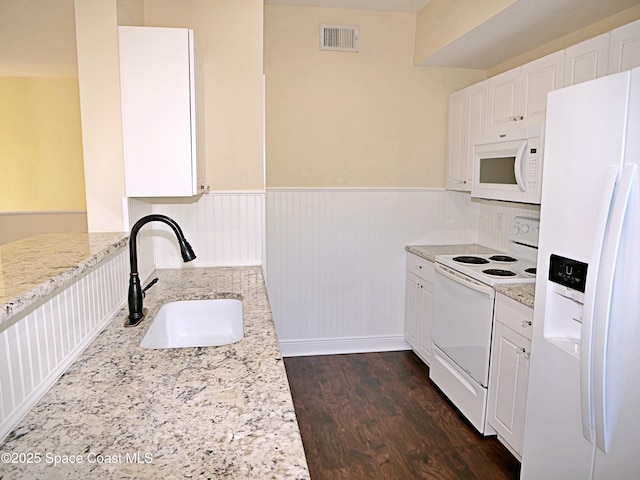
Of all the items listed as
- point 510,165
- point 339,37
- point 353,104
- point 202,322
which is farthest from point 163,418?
point 339,37

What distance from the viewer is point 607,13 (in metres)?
2.38

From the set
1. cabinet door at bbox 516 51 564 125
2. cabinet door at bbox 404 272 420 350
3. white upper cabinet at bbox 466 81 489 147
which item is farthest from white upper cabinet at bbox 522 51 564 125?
cabinet door at bbox 404 272 420 350

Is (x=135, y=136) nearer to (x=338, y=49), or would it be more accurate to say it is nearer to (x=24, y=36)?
(x=338, y=49)

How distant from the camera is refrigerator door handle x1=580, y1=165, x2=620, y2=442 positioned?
1.44 meters

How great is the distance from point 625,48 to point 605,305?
4.22ft

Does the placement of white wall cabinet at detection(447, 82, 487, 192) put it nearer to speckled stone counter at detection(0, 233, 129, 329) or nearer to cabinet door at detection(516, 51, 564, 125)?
cabinet door at detection(516, 51, 564, 125)

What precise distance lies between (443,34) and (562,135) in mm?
1775

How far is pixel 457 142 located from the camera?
3.59 m

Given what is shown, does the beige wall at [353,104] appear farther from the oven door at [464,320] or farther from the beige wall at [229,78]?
the oven door at [464,320]

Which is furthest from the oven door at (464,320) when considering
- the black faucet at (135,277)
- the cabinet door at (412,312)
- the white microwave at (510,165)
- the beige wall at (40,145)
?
the beige wall at (40,145)

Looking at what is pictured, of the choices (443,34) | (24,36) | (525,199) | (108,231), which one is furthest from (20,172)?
(525,199)

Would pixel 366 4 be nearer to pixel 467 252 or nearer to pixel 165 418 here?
pixel 467 252

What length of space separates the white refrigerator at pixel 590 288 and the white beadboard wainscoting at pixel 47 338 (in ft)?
5.38

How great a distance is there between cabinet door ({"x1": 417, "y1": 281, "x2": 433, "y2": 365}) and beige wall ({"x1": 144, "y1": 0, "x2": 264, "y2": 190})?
1572 millimetres
